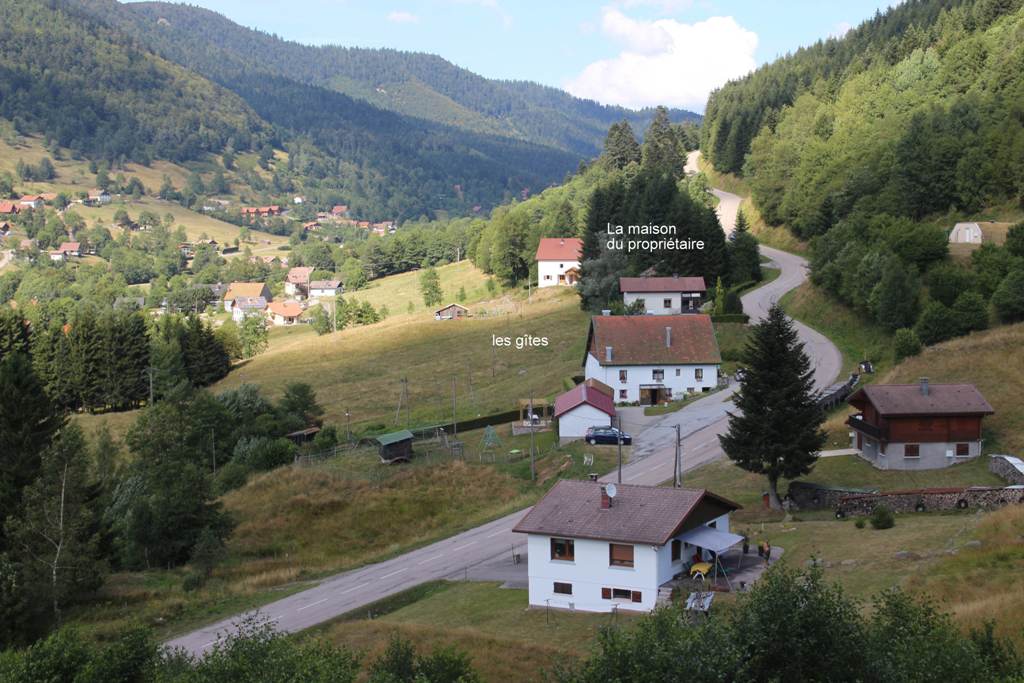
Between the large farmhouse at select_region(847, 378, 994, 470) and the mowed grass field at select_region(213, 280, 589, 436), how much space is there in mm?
29942

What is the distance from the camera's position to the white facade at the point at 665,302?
89.8 meters

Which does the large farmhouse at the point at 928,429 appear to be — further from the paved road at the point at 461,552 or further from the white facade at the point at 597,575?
the white facade at the point at 597,575

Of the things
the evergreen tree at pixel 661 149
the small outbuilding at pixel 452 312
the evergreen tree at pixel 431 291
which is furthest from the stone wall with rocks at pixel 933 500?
the evergreen tree at pixel 431 291

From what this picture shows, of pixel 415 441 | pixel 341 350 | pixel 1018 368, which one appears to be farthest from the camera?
pixel 341 350

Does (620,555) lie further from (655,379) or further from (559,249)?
(559,249)

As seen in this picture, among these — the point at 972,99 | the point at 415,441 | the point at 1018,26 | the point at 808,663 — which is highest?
the point at 1018,26

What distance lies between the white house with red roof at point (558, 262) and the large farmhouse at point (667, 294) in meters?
24.6

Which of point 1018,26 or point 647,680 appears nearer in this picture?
point 647,680

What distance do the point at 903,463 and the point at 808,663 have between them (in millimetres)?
29536

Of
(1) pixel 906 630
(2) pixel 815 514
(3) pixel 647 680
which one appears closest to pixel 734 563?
(2) pixel 815 514

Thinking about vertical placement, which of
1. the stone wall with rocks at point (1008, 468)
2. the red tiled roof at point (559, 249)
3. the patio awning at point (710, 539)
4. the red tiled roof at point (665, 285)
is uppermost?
the red tiled roof at point (559, 249)

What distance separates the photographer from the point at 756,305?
88.7 m

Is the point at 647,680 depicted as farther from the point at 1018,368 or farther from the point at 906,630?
the point at 1018,368

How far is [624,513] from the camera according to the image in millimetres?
36594
